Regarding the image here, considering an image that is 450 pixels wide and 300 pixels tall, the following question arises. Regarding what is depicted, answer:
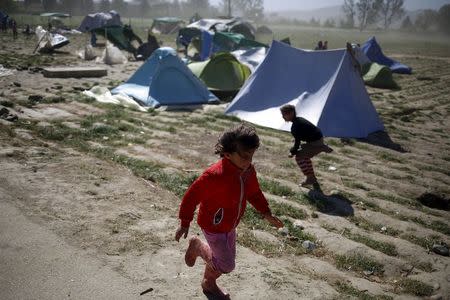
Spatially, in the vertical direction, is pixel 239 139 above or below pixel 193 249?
above

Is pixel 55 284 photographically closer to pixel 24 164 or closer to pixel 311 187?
pixel 24 164

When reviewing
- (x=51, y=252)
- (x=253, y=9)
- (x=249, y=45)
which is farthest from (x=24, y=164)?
(x=253, y=9)

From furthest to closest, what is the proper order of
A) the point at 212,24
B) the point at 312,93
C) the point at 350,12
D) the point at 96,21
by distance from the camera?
the point at 350,12 < the point at 96,21 < the point at 212,24 < the point at 312,93

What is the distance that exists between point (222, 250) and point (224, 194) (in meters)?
0.48

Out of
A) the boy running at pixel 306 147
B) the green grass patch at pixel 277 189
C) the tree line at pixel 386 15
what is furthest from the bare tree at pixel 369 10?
the green grass patch at pixel 277 189

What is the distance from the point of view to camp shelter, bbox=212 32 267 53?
21.0 metres

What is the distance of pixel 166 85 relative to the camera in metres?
11.5

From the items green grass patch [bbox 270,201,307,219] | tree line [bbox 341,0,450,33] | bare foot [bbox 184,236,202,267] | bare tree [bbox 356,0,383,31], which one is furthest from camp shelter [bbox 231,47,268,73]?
bare tree [bbox 356,0,383,31]

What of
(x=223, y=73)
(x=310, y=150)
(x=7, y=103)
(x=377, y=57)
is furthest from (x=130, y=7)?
→ (x=310, y=150)

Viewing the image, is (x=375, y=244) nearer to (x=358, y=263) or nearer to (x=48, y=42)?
(x=358, y=263)

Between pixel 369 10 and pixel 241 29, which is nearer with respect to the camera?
pixel 241 29

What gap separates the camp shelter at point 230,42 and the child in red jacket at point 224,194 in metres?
18.6

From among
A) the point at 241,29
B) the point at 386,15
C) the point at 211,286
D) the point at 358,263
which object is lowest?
the point at 358,263

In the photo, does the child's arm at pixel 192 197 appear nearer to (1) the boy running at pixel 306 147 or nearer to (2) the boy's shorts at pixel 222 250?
(2) the boy's shorts at pixel 222 250
